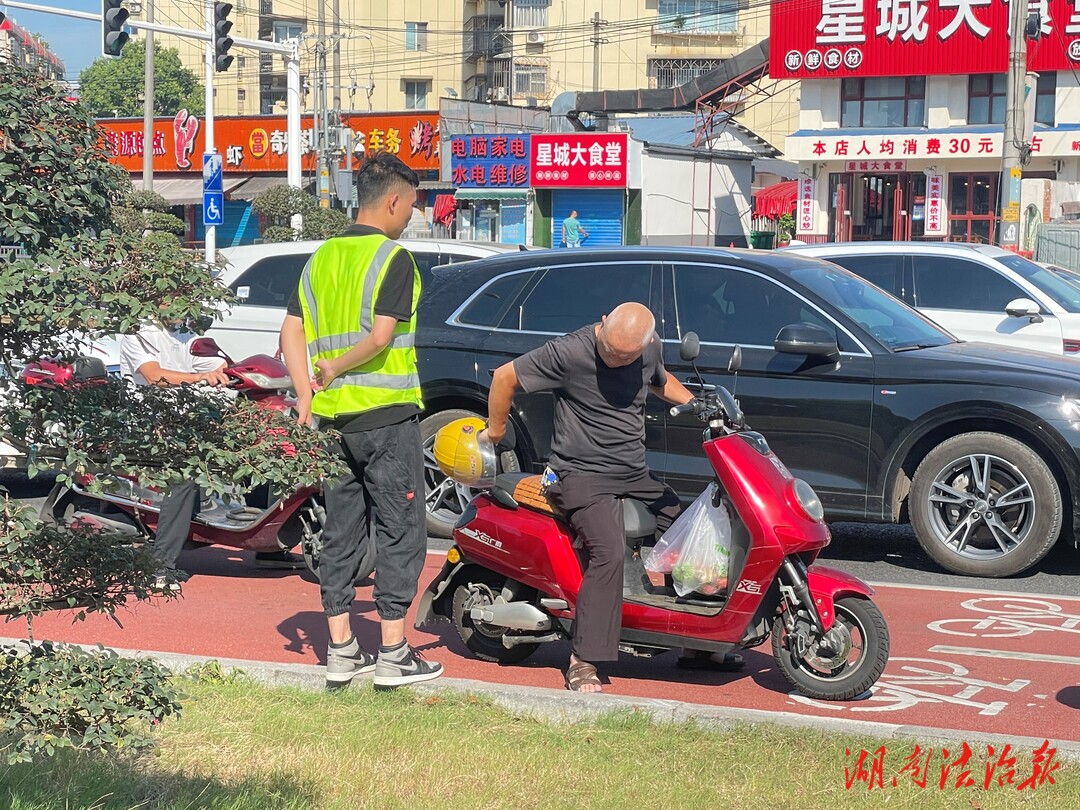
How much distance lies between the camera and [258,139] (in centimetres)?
5450

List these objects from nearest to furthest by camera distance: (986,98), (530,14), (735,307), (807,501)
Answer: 1. (807,501)
2. (735,307)
3. (986,98)
4. (530,14)

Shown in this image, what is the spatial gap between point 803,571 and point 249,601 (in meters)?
3.38

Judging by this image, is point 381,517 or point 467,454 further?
point 467,454

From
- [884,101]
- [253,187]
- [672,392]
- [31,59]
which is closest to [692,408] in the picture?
[672,392]

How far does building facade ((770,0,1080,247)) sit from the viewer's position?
4116cm

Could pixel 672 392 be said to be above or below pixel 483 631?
above

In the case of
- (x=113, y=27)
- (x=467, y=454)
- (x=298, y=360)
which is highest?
(x=113, y=27)

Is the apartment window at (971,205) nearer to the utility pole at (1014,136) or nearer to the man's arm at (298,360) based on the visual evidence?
the utility pole at (1014,136)

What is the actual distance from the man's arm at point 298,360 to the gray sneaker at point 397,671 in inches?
39.7

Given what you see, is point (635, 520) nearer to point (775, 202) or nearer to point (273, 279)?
point (273, 279)

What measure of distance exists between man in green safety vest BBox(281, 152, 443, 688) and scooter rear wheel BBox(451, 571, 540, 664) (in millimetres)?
525

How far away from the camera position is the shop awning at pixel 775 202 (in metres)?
48.2

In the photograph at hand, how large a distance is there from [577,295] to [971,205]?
119 ft

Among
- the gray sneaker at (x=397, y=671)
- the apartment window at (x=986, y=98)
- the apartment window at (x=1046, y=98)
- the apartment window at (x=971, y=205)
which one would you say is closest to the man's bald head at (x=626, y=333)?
the gray sneaker at (x=397, y=671)
